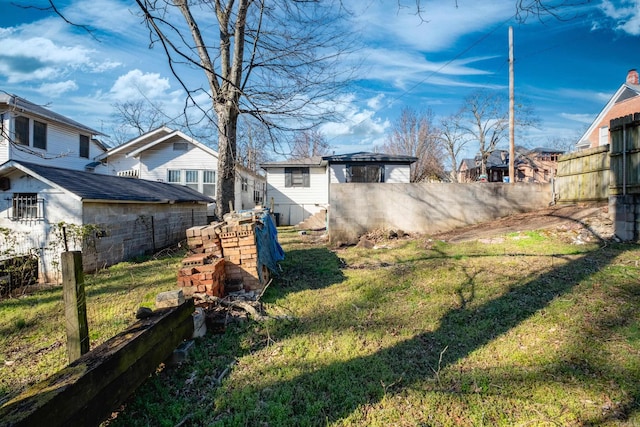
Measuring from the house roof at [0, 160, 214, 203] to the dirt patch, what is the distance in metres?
9.24

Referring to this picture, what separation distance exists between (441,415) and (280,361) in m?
1.65

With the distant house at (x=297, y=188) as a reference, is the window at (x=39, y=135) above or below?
above

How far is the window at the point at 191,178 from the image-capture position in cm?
1705

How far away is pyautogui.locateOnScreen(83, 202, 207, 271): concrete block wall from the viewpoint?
27.7 ft

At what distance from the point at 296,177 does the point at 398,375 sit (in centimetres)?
1630

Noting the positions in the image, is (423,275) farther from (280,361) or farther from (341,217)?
(341,217)

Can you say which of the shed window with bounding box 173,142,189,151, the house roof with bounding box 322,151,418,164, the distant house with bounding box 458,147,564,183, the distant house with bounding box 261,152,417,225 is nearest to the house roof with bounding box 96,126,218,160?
the shed window with bounding box 173,142,189,151

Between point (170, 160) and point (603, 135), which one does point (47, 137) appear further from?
point (603, 135)

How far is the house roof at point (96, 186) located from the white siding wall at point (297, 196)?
6.37 meters

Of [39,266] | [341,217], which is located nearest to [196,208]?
[39,266]

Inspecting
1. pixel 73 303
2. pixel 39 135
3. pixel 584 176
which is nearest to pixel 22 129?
pixel 39 135

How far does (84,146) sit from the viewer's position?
56.7 ft

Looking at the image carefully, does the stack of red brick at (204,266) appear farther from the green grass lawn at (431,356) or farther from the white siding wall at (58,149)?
the white siding wall at (58,149)

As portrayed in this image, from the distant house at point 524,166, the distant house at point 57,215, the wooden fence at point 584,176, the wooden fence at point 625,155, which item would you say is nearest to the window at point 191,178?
the distant house at point 57,215
